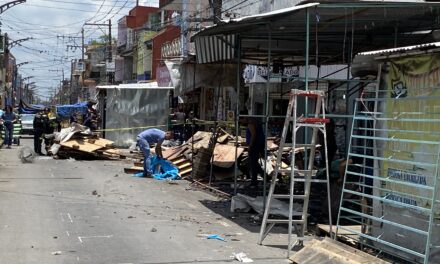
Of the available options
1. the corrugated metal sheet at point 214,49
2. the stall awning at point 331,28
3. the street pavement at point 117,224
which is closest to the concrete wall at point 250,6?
the stall awning at point 331,28

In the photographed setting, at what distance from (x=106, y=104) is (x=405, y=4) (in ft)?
66.8

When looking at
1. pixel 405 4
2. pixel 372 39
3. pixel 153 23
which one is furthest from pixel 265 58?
pixel 153 23

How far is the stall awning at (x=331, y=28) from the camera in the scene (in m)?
9.17

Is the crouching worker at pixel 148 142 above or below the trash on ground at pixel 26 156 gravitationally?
above

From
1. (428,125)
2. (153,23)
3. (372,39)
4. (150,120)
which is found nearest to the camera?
(428,125)

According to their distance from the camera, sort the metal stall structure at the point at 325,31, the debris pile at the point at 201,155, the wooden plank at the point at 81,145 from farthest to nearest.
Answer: the wooden plank at the point at 81,145 < the debris pile at the point at 201,155 < the metal stall structure at the point at 325,31

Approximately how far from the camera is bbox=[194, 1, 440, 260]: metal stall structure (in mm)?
9133

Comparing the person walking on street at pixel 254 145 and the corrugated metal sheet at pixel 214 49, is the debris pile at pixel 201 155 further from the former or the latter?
the corrugated metal sheet at pixel 214 49

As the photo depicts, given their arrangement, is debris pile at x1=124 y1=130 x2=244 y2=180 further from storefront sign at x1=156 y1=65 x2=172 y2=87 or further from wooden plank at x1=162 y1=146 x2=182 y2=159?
storefront sign at x1=156 y1=65 x2=172 y2=87

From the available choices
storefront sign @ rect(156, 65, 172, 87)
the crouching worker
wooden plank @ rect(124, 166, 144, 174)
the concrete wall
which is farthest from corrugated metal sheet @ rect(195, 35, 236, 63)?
storefront sign @ rect(156, 65, 172, 87)

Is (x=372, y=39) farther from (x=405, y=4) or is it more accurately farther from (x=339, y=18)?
(x=405, y=4)

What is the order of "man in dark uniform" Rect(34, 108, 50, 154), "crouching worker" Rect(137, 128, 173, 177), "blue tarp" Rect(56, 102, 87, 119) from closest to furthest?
"crouching worker" Rect(137, 128, 173, 177) → "man in dark uniform" Rect(34, 108, 50, 154) → "blue tarp" Rect(56, 102, 87, 119)

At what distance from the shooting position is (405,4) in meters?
8.98

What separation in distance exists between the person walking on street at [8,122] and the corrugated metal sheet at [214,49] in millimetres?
14590
